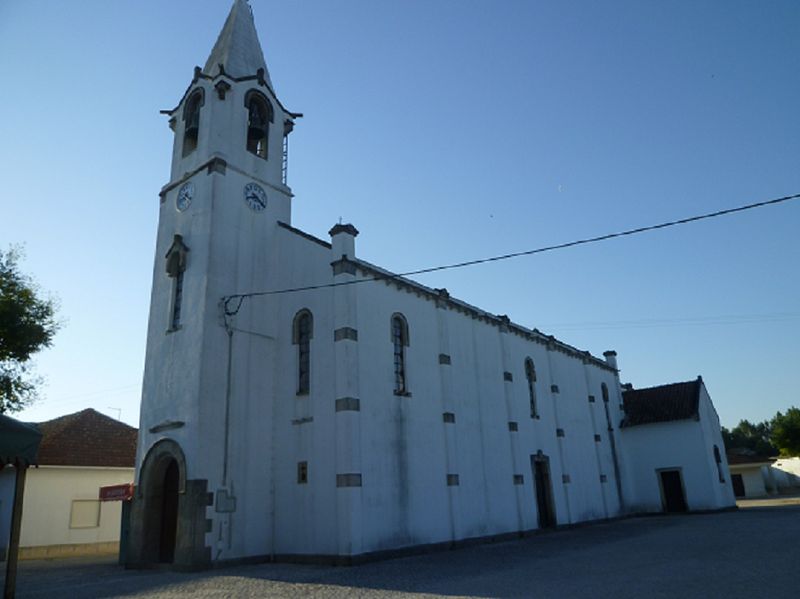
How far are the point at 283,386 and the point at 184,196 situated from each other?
7.74 meters

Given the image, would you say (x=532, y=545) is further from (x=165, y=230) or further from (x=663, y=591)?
(x=165, y=230)

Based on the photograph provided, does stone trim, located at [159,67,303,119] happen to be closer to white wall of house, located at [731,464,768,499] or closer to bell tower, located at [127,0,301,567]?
bell tower, located at [127,0,301,567]

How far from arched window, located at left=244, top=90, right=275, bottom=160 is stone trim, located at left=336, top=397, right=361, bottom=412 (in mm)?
10154

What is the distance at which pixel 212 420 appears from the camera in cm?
1775

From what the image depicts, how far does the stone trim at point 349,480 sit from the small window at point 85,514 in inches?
583

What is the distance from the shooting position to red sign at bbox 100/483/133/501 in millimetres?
19172

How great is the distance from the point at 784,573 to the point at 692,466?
897 inches

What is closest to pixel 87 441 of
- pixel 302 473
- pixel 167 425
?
pixel 167 425

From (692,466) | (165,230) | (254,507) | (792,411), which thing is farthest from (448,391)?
(792,411)

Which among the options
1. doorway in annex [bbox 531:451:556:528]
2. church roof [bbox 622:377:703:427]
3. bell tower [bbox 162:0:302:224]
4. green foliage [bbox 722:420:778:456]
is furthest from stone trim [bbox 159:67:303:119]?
green foliage [bbox 722:420:778:456]

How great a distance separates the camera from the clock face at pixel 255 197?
21.1 meters

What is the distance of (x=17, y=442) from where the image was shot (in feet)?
38.2

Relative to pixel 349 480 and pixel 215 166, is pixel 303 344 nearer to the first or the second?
pixel 349 480

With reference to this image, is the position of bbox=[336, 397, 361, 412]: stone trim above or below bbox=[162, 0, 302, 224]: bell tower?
below
